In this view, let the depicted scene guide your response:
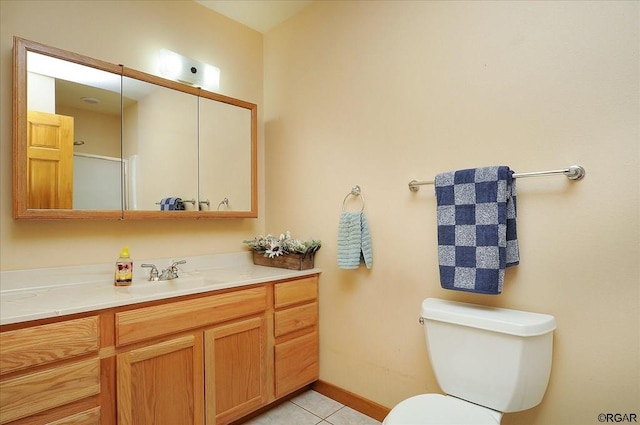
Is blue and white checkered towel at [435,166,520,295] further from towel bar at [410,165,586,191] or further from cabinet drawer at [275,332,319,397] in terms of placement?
cabinet drawer at [275,332,319,397]

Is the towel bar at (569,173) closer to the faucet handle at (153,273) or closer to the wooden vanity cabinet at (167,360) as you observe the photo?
the wooden vanity cabinet at (167,360)

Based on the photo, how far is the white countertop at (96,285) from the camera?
1.26 metres

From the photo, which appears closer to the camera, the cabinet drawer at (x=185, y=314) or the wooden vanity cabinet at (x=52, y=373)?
the wooden vanity cabinet at (x=52, y=373)

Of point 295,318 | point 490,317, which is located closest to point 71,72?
point 295,318

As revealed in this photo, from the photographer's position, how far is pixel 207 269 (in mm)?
2184

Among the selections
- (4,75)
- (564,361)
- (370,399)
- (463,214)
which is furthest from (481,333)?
(4,75)

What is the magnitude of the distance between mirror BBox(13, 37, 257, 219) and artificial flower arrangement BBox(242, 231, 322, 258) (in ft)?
0.77

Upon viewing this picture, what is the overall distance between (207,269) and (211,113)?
102 cm

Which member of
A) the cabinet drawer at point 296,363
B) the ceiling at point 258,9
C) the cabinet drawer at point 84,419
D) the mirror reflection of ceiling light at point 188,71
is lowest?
the cabinet drawer at point 296,363

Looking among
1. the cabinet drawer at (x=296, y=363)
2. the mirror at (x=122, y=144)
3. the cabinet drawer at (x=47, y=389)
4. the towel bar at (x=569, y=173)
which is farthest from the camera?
the cabinet drawer at (x=296, y=363)

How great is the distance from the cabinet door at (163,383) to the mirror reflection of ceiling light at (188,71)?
1.55 m

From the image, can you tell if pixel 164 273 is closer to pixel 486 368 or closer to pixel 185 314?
pixel 185 314

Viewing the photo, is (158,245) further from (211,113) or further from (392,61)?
(392,61)

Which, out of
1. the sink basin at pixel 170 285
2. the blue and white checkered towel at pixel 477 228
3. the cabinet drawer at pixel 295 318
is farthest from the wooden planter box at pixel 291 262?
the blue and white checkered towel at pixel 477 228
